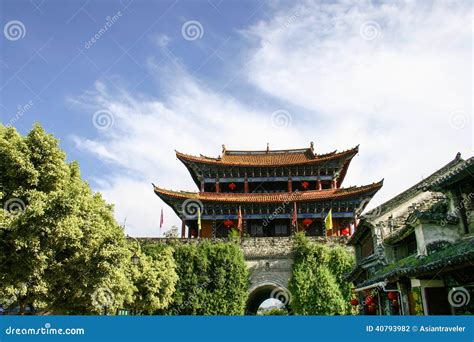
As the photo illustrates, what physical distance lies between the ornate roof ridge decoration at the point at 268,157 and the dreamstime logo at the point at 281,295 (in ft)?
33.6

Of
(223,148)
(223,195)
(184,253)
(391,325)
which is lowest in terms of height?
(391,325)

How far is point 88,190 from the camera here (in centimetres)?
1298

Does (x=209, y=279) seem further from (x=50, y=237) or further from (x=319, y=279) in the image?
(x=50, y=237)

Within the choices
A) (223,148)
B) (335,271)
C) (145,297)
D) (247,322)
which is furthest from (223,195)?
(247,322)

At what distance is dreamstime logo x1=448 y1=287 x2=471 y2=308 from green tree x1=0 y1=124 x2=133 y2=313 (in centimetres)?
894

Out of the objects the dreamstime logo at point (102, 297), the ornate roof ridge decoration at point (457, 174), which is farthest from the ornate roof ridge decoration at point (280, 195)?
the dreamstime logo at point (102, 297)

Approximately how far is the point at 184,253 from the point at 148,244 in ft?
9.10

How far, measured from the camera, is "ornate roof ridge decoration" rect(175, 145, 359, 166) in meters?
29.9

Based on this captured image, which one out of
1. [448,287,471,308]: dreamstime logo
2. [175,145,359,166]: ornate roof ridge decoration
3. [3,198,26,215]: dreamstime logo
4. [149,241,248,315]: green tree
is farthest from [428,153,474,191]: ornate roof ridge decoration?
[175,145,359,166]: ornate roof ridge decoration

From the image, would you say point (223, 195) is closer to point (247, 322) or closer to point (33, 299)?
point (33, 299)

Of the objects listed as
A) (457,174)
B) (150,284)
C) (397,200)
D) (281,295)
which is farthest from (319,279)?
(457,174)

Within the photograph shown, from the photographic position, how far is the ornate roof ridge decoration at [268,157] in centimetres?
2992

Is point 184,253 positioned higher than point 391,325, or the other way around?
point 184,253

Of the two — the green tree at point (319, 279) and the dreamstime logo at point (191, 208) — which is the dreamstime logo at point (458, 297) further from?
the dreamstime logo at point (191, 208)
